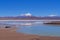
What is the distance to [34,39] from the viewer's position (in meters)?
14.8

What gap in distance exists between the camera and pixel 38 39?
49.1 ft

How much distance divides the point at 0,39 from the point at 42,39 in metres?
3.90

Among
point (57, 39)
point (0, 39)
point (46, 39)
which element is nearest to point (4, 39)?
point (0, 39)

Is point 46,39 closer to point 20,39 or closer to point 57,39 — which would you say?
point 57,39

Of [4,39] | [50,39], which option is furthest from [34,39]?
[4,39]

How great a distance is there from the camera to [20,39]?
14844mm

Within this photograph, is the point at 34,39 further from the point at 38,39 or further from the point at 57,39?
the point at 57,39

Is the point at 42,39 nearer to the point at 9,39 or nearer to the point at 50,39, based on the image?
the point at 50,39

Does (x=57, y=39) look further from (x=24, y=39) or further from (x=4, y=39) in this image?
(x=4, y=39)

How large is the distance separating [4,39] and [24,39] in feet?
6.04

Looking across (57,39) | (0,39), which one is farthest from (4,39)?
(57,39)

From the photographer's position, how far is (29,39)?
15.0m

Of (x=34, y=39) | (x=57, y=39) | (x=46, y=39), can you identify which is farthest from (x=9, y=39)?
(x=57, y=39)

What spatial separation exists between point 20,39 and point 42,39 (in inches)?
81.6
